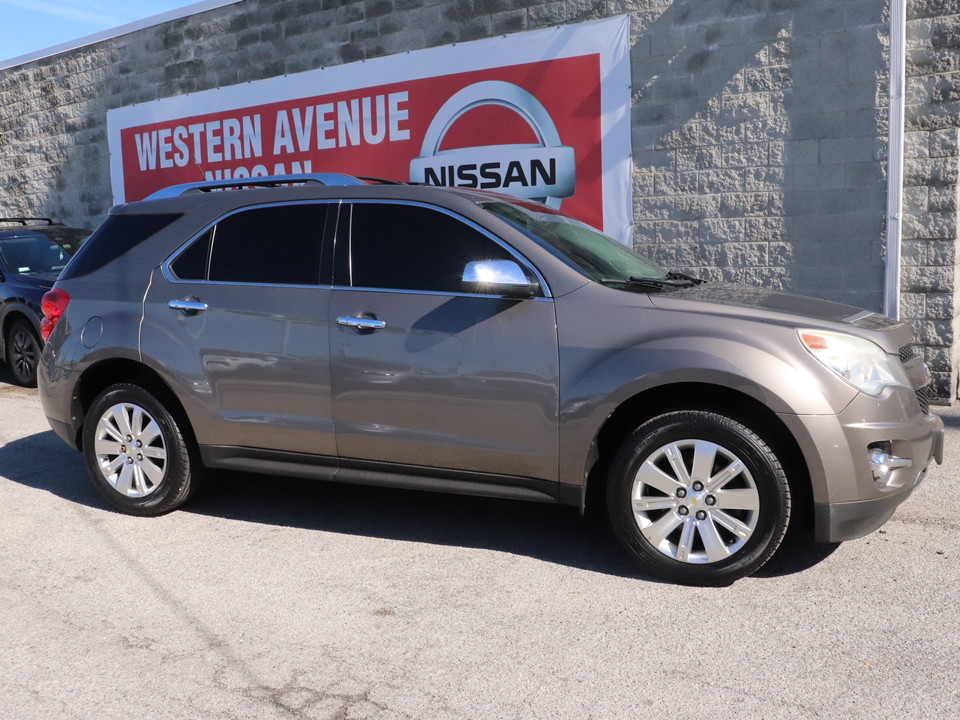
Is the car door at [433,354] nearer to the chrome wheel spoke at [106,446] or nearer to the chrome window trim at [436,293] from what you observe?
the chrome window trim at [436,293]

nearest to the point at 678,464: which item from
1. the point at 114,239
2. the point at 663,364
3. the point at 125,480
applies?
the point at 663,364

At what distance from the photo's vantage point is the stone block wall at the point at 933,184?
289 inches

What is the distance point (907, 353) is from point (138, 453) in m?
4.04

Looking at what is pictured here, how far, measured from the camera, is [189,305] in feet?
16.0

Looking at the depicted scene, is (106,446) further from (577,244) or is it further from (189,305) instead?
(577,244)


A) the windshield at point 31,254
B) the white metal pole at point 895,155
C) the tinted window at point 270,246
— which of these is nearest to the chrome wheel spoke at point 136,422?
the tinted window at point 270,246

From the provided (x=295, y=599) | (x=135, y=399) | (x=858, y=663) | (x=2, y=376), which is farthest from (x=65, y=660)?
(x=2, y=376)

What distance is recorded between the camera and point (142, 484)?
5066 millimetres

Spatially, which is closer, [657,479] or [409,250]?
[657,479]

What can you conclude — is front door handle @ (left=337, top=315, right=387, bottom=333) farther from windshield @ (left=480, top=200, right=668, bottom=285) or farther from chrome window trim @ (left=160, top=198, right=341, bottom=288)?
windshield @ (left=480, top=200, right=668, bottom=285)

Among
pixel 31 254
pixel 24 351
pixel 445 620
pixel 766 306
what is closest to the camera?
pixel 445 620

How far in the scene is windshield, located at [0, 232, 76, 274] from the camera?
9859 mm

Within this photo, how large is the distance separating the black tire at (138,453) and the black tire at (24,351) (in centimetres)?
483

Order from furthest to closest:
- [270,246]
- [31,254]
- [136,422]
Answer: [31,254]
[136,422]
[270,246]
